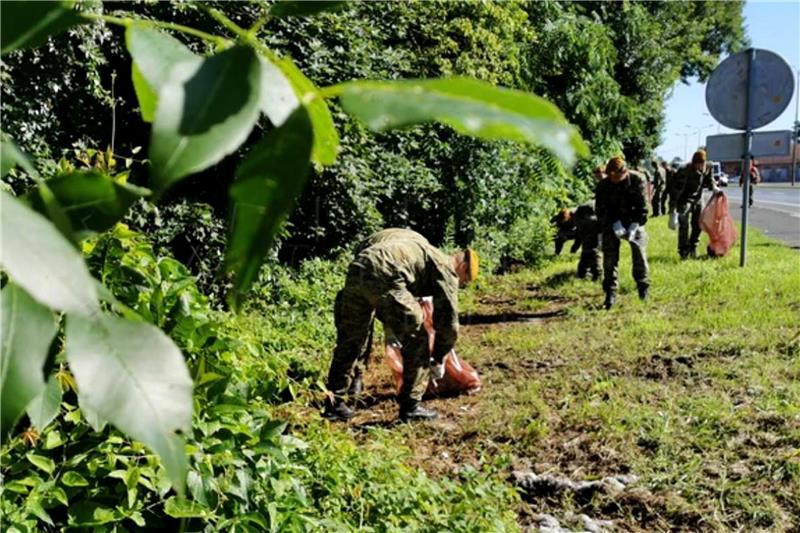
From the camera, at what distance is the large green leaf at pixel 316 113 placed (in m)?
0.44

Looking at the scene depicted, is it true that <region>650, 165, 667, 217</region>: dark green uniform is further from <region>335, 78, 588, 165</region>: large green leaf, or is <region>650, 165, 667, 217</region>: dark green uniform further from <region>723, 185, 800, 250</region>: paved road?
<region>335, 78, 588, 165</region>: large green leaf

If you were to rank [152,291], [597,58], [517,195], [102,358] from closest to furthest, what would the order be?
[102,358], [152,291], [517,195], [597,58]

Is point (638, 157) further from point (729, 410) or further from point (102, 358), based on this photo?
point (102, 358)

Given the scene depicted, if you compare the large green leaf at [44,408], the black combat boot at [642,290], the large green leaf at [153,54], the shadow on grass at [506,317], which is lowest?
the shadow on grass at [506,317]

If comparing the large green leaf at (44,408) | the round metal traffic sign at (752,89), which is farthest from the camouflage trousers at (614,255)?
→ the large green leaf at (44,408)

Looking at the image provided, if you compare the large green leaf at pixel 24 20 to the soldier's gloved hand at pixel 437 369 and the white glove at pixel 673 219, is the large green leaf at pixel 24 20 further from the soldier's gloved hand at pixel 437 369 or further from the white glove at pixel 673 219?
the white glove at pixel 673 219

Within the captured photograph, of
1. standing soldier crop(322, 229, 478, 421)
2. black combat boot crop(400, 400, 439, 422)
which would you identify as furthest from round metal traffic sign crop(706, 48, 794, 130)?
black combat boot crop(400, 400, 439, 422)

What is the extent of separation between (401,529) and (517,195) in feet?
31.2

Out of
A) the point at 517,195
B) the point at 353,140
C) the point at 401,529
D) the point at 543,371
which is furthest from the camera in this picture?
the point at 517,195

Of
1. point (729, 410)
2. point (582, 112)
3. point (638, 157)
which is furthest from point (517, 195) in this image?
point (638, 157)

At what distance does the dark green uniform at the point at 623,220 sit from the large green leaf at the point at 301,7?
26.4 ft

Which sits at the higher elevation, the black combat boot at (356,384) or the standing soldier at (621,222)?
the standing soldier at (621,222)

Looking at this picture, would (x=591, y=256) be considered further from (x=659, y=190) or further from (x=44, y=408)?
(x=659, y=190)

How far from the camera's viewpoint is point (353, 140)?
782 centimetres
